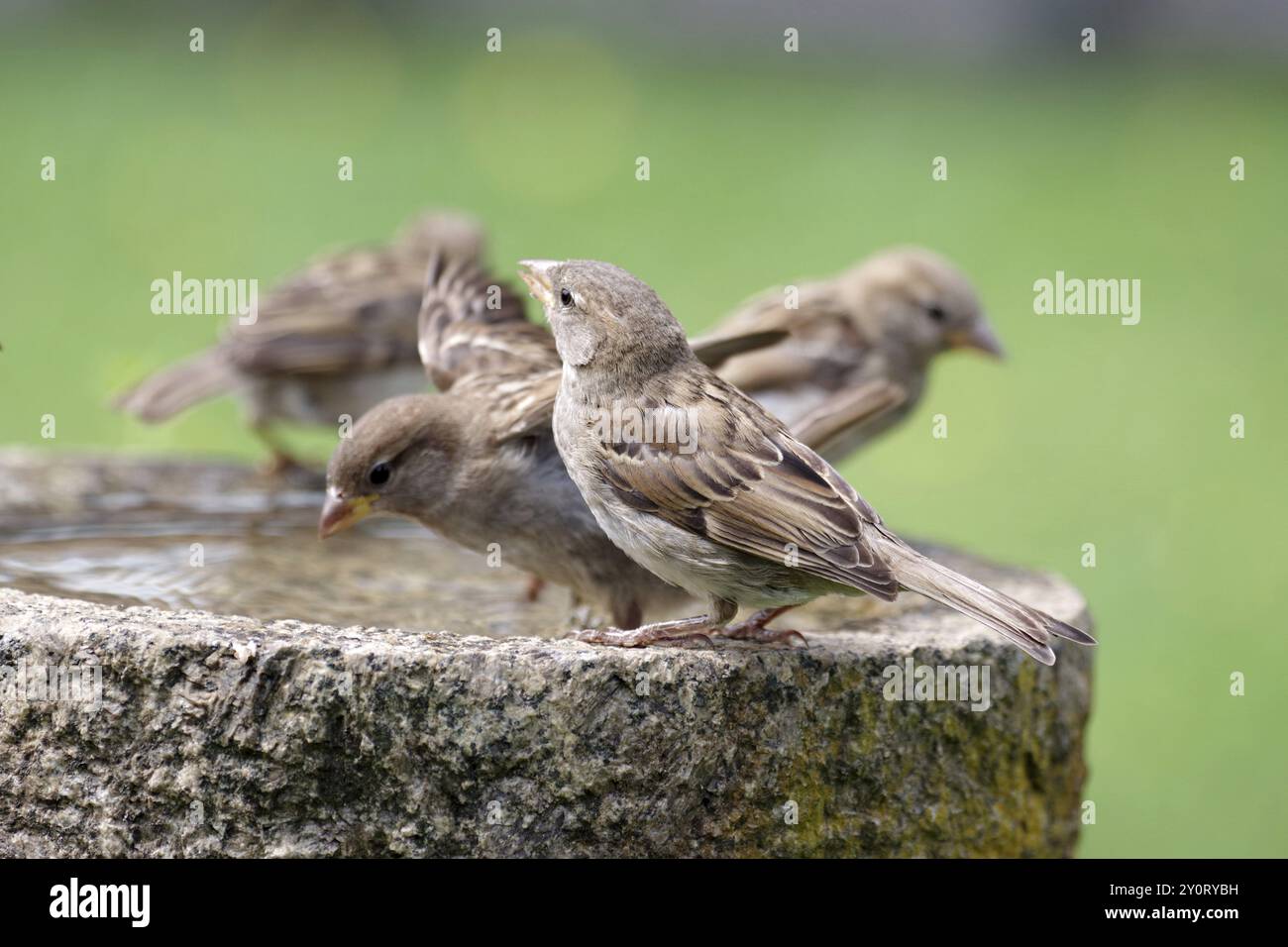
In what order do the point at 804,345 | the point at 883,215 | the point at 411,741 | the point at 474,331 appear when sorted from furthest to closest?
A: the point at 883,215
the point at 804,345
the point at 474,331
the point at 411,741

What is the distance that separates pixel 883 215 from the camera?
42.8ft

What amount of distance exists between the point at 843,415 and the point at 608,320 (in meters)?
1.15

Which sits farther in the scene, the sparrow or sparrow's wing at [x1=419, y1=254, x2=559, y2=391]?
sparrow's wing at [x1=419, y1=254, x2=559, y2=391]

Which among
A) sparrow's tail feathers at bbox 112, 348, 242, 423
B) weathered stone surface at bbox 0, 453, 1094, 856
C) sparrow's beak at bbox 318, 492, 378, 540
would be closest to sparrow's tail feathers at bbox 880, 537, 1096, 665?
weathered stone surface at bbox 0, 453, 1094, 856

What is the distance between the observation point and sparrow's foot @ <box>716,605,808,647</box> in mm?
3887

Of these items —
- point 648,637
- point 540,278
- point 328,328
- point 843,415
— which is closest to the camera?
point 648,637

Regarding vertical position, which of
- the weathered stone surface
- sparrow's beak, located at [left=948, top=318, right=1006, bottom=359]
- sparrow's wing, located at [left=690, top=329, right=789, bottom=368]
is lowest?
the weathered stone surface

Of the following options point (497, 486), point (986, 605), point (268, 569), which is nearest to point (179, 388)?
point (268, 569)

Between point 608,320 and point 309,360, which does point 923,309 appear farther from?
point 608,320

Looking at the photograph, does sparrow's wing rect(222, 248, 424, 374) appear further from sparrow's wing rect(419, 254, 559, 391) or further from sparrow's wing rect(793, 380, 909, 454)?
sparrow's wing rect(793, 380, 909, 454)

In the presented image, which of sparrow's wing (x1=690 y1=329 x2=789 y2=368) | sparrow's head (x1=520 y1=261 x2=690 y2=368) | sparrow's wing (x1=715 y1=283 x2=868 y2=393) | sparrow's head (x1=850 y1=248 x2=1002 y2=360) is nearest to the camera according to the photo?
sparrow's head (x1=520 y1=261 x2=690 y2=368)

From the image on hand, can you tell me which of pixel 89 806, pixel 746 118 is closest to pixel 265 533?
pixel 89 806

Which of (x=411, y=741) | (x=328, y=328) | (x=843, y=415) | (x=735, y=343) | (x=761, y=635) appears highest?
(x=328, y=328)
